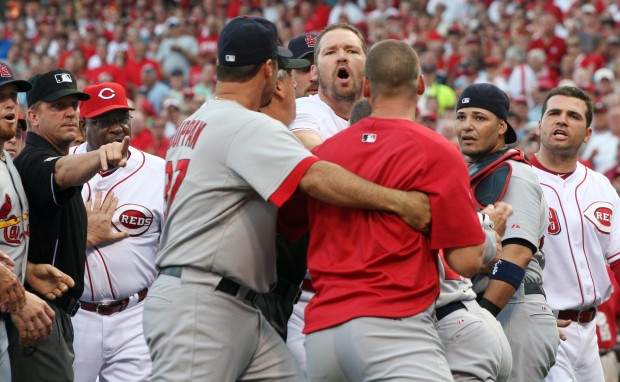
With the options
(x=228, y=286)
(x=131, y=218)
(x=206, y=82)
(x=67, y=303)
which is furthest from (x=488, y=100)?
(x=206, y=82)

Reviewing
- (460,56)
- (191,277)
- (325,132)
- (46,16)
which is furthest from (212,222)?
(46,16)

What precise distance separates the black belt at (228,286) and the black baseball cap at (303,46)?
2.61 metres

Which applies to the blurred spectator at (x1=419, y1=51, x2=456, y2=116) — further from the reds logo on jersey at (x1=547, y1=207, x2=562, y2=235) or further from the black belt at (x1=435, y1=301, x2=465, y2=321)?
the black belt at (x1=435, y1=301, x2=465, y2=321)

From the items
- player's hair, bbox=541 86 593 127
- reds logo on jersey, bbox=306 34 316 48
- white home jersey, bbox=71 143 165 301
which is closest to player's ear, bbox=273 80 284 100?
reds logo on jersey, bbox=306 34 316 48

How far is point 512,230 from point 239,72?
188 cm

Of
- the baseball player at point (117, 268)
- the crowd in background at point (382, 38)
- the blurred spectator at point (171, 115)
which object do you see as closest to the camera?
the baseball player at point (117, 268)

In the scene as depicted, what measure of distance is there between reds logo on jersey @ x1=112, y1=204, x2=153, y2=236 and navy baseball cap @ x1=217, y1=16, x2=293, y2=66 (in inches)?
88.6

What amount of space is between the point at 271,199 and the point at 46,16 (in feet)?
72.1

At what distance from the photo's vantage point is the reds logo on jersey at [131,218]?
267 inches

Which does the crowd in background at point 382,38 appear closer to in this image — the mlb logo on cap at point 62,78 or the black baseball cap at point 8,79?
the mlb logo on cap at point 62,78

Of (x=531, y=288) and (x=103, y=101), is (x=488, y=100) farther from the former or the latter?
(x=103, y=101)

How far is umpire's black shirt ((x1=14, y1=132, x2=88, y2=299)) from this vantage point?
19.0ft

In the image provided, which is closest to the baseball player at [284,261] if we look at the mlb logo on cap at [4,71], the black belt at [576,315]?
the mlb logo on cap at [4,71]

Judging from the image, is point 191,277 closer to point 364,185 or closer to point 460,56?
point 364,185
